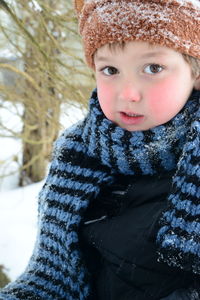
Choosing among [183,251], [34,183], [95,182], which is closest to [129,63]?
[95,182]

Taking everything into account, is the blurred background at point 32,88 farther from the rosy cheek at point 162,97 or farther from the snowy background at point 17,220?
the rosy cheek at point 162,97

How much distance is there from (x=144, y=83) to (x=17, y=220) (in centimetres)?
413

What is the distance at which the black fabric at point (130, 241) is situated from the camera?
1174mm

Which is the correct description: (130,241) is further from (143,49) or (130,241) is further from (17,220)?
(17,220)

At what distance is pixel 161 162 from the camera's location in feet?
4.00

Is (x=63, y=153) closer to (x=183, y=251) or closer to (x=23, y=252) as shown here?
(x=183, y=251)

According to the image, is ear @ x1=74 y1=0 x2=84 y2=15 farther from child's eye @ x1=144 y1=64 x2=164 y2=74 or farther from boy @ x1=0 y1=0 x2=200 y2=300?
child's eye @ x1=144 y1=64 x2=164 y2=74

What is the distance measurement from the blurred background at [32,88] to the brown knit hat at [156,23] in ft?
3.34

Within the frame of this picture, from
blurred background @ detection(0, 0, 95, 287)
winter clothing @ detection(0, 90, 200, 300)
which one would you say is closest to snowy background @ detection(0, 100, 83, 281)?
blurred background @ detection(0, 0, 95, 287)

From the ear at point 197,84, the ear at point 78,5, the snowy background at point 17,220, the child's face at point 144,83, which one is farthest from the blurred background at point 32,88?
the ear at point 197,84

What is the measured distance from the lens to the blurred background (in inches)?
103

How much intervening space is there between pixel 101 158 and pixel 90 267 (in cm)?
37

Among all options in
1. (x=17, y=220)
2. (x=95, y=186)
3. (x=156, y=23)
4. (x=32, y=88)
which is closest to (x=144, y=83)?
(x=156, y=23)

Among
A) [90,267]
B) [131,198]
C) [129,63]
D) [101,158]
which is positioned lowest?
[90,267]
